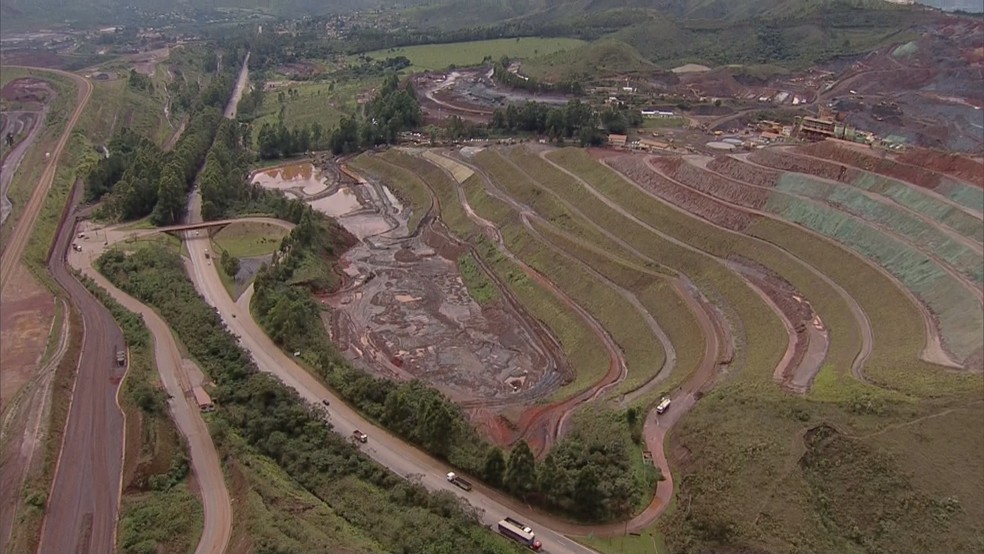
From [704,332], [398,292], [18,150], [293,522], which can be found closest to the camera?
[293,522]

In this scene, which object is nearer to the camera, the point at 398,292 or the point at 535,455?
the point at 535,455

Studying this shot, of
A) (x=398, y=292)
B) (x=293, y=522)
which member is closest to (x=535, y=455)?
(x=293, y=522)

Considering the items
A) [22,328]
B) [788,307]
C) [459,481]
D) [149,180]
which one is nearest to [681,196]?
[788,307]

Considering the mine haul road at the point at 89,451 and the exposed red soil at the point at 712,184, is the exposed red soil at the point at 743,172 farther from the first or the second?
the mine haul road at the point at 89,451

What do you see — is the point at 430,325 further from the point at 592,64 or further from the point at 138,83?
the point at 138,83

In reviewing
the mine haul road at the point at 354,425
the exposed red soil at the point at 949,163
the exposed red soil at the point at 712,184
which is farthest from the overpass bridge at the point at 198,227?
the exposed red soil at the point at 949,163

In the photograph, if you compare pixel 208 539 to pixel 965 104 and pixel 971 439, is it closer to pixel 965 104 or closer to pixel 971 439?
pixel 971 439

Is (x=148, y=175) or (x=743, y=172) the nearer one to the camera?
(x=743, y=172)

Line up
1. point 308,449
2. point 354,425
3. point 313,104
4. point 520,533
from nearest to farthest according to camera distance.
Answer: point 520,533 → point 308,449 → point 354,425 → point 313,104
